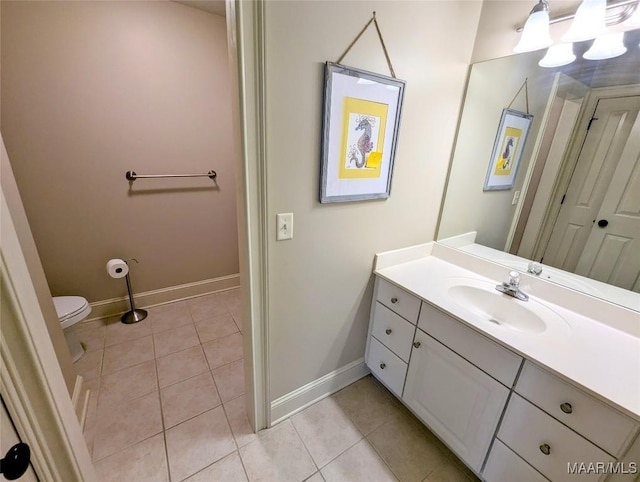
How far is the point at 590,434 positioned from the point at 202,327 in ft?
7.44

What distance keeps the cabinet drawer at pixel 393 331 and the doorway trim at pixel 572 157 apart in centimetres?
76

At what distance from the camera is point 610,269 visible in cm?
118

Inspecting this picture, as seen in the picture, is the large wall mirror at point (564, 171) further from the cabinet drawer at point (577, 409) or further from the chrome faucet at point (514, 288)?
the cabinet drawer at point (577, 409)

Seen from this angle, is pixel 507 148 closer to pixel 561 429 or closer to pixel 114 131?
pixel 561 429

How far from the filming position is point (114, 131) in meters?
1.95

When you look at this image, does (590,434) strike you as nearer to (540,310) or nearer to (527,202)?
(540,310)

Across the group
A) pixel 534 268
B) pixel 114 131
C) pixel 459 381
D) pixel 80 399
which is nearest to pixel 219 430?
pixel 80 399

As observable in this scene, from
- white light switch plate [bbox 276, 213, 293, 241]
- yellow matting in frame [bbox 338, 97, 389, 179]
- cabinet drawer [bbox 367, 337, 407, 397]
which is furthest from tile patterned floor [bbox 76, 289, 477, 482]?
yellow matting in frame [bbox 338, 97, 389, 179]

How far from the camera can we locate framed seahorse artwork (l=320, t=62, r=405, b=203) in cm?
109

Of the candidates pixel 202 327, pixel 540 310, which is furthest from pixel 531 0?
pixel 202 327

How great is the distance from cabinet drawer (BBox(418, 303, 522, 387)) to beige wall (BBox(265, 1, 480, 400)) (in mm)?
406

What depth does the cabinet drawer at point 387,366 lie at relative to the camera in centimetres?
150

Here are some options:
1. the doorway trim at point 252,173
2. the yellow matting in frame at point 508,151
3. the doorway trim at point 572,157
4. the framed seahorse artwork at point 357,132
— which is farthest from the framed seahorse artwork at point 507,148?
the doorway trim at point 252,173

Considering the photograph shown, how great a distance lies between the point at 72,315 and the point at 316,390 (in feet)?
5.32
